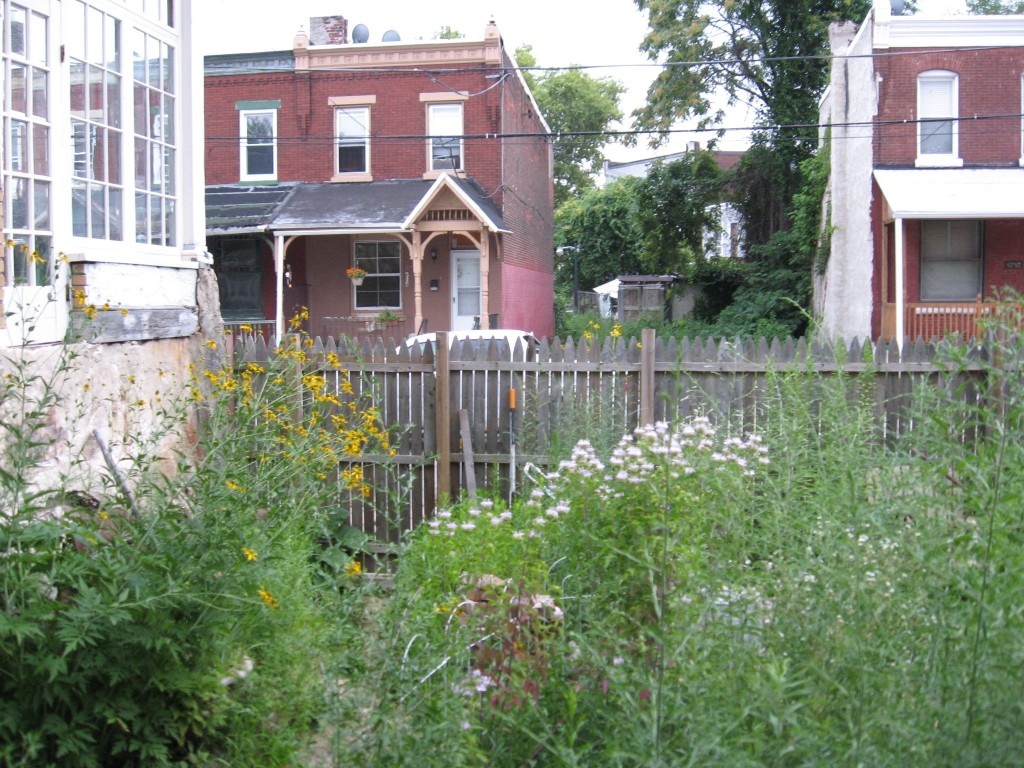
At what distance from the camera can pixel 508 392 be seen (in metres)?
8.63

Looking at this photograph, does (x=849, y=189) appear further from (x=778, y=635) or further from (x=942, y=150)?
(x=778, y=635)

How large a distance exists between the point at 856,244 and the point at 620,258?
22.8m

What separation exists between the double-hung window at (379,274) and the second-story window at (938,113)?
11.6m

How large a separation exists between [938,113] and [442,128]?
1073cm

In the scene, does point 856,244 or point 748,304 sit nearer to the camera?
point 856,244

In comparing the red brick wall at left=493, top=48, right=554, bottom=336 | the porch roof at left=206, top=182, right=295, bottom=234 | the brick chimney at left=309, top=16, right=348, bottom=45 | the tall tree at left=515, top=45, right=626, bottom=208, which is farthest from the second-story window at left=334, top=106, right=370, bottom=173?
the tall tree at left=515, top=45, right=626, bottom=208

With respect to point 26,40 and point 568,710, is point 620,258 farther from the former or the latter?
point 568,710

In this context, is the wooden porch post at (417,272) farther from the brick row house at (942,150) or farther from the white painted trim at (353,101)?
the brick row house at (942,150)

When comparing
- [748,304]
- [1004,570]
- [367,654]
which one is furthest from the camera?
[748,304]

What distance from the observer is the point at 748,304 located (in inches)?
1041

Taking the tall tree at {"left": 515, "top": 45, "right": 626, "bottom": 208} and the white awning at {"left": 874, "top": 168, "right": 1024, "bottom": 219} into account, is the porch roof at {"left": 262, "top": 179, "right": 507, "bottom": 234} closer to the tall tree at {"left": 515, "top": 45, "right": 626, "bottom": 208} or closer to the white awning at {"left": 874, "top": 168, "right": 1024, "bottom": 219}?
the white awning at {"left": 874, "top": 168, "right": 1024, "bottom": 219}

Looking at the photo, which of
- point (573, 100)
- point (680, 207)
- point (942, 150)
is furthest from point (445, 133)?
point (573, 100)

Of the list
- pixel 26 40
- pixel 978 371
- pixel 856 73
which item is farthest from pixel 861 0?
pixel 26 40

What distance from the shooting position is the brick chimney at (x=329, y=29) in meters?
26.1
